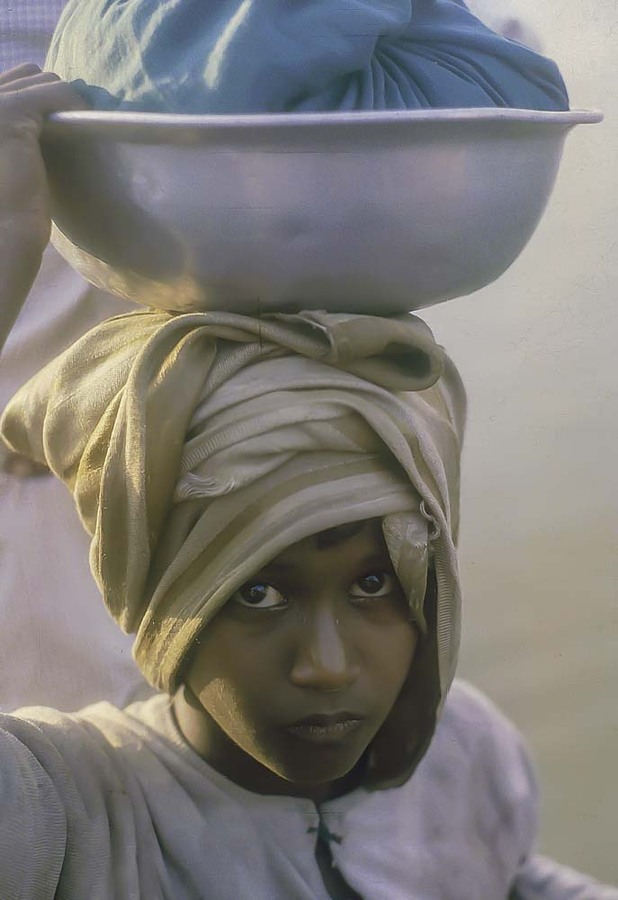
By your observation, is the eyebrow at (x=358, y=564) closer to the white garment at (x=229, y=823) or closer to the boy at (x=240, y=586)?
the boy at (x=240, y=586)

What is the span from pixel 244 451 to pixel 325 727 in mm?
260

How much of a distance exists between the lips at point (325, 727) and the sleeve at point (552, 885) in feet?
1.22

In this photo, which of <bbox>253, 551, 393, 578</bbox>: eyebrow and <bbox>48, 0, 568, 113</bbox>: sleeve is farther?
<bbox>253, 551, 393, 578</bbox>: eyebrow

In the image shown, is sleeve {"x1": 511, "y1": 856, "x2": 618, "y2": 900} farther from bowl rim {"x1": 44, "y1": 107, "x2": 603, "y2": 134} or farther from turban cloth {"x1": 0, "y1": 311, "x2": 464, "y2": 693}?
bowl rim {"x1": 44, "y1": 107, "x2": 603, "y2": 134}

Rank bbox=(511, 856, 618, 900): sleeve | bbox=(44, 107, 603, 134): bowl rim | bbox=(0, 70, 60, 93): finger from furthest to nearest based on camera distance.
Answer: bbox=(511, 856, 618, 900): sleeve, bbox=(0, 70, 60, 93): finger, bbox=(44, 107, 603, 134): bowl rim

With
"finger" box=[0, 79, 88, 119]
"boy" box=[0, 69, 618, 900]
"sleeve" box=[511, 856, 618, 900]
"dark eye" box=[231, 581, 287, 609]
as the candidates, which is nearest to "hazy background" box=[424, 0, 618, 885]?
"sleeve" box=[511, 856, 618, 900]

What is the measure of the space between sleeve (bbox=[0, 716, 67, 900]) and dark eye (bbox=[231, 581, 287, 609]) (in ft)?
0.74

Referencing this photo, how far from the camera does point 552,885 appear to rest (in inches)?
50.2

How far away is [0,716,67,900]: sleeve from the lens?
98cm

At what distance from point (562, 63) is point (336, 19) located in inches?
17.3

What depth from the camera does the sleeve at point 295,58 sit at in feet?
2.94

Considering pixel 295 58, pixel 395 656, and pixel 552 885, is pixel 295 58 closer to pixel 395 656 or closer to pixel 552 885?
pixel 395 656

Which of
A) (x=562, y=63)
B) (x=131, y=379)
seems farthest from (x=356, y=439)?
(x=562, y=63)

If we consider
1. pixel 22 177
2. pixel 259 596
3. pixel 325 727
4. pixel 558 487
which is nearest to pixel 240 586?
pixel 259 596
